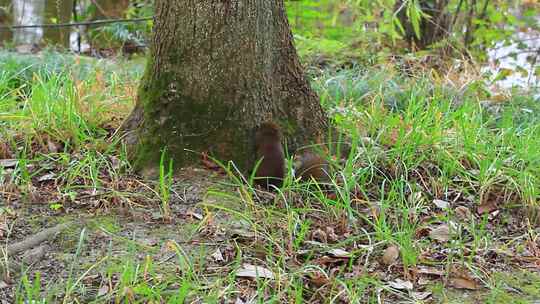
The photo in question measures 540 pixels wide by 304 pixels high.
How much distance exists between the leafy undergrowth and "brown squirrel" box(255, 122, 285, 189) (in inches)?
2.8

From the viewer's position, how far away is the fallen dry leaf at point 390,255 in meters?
2.87

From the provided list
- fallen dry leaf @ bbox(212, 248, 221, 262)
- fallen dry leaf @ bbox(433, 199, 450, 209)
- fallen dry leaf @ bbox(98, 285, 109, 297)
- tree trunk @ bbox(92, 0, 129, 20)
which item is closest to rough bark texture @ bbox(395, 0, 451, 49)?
fallen dry leaf @ bbox(433, 199, 450, 209)

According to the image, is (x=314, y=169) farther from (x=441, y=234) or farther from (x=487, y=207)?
(x=487, y=207)

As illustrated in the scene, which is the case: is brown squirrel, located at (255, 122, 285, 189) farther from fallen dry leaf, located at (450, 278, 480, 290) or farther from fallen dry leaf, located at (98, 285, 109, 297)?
fallen dry leaf, located at (98, 285, 109, 297)

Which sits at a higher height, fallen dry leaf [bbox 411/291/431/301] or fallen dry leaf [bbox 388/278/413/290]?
fallen dry leaf [bbox 388/278/413/290]

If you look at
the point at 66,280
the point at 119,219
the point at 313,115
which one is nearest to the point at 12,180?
the point at 119,219

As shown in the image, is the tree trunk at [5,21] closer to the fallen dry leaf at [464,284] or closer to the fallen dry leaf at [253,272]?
the fallen dry leaf at [253,272]

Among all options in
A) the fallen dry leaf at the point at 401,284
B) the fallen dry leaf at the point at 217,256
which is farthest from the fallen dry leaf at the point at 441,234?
the fallen dry leaf at the point at 217,256

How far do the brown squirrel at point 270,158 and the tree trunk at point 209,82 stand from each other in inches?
4.2

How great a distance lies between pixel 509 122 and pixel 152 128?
2323 millimetres

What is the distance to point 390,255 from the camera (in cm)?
288

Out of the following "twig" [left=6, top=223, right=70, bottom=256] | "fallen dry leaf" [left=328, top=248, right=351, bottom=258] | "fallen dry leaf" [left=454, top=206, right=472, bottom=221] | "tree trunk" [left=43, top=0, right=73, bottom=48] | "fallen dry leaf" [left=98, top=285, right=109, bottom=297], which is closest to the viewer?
"fallen dry leaf" [left=98, top=285, right=109, bottom=297]

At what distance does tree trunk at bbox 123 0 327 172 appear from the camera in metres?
3.40

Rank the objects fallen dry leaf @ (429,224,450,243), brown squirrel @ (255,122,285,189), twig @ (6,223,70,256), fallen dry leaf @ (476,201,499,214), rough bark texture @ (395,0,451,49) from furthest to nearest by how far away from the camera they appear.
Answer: rough bark texture @ (395,0,451,49)
fallen dry leaf @ (476,201,499,214)
brown squirrel @ (255,122,285,189)
fallen dry leaf @ (429,224,450,243)
twig @ (6,223,70,256)
